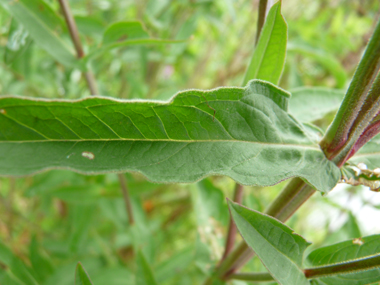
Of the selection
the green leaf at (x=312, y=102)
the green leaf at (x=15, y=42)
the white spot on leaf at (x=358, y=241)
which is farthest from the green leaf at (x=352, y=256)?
the green leaf at (x=15, y=42)

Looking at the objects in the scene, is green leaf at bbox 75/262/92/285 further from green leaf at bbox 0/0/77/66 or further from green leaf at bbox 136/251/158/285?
green leaf at bbox 0/0/77/66

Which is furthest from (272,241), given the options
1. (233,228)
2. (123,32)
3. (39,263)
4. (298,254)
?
(39,263)

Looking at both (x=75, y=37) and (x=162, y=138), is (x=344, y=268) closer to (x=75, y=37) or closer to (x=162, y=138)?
(x=162, y=138)

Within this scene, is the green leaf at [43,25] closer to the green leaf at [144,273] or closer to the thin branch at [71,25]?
the thin branch at [71,25]

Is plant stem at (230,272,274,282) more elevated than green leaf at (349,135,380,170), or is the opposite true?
green leaf at (349,135,380,170)

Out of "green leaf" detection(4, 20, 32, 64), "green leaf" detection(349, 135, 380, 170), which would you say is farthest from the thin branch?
"green leaf" detection(349, 135, 380, 170)

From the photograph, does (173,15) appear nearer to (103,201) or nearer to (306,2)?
(306,2)
